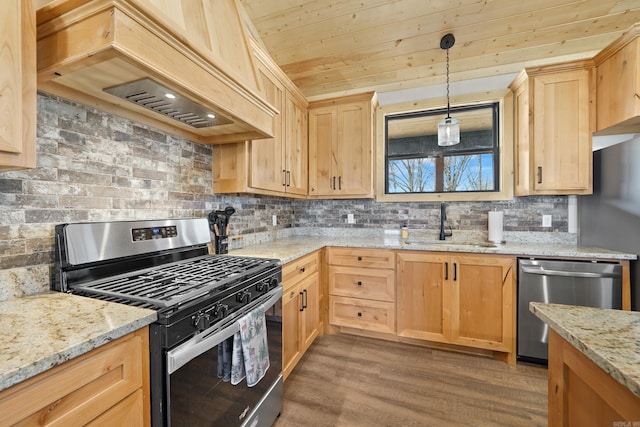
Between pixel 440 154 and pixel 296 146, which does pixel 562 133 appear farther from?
pixel 296 146

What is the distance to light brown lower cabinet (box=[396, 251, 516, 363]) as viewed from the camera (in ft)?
7.44

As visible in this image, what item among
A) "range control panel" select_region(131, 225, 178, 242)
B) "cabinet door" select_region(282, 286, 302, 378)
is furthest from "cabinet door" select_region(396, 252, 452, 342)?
"range control panel" select_region(131, 225, 178, 242)

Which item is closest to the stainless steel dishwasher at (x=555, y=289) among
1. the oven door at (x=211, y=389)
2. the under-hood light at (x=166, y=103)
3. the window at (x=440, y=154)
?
the window at (x=440, y=154)

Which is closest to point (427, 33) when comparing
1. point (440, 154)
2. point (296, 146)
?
point (440, 154)

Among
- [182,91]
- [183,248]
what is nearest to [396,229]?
[183,248]

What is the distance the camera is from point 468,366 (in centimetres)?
223

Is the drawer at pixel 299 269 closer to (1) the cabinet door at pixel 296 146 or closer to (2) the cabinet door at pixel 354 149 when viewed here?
(1) the cabinet door at pixel 296 146

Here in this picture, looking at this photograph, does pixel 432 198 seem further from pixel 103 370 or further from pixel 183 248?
pixel 103 370

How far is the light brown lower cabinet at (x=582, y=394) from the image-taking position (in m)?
0.62

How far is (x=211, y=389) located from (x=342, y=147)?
8.20ft

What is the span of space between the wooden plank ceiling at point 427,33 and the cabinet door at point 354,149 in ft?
1.46

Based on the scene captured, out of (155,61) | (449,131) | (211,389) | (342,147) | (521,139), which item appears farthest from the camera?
(342,147)

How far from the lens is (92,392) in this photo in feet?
2.43

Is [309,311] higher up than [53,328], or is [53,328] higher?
[53,328]
